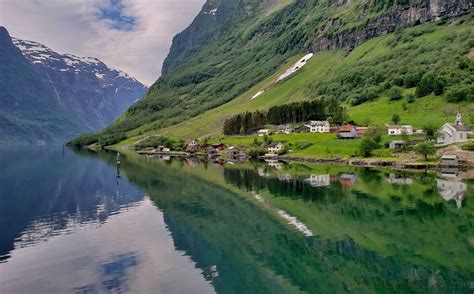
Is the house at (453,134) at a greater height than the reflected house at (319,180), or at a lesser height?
greater

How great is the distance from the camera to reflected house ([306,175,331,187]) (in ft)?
324

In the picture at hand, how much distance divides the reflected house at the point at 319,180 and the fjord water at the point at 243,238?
0.62 metres

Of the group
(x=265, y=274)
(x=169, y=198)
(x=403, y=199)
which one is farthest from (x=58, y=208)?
(x=403, y=199)

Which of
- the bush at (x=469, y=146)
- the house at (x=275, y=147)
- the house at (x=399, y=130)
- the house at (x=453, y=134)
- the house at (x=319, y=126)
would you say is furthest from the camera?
the house at (x=319, y=126)

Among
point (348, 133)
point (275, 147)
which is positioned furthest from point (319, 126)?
point (348, 133)

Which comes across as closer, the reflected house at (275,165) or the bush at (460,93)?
the reflected house at (275,165)

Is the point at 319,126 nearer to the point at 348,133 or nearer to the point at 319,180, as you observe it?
the point at 348,133

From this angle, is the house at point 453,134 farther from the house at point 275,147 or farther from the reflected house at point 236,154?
the reflected house at point 236,154

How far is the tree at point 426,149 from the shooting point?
130 metres

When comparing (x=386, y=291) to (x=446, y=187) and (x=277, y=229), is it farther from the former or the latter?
(x=446, y=187)

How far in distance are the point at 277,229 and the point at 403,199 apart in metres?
28.8

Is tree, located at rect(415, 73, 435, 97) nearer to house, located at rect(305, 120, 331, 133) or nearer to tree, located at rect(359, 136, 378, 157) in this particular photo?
house, located at rect(305, 120, 331, 133)

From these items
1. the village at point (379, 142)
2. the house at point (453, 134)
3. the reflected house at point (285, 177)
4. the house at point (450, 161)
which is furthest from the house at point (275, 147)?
the house at point (450, 161)

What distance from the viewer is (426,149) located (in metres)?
130
